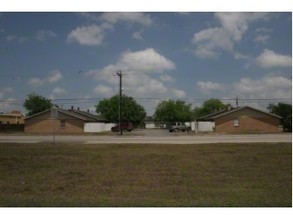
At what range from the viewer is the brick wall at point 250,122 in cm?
5228

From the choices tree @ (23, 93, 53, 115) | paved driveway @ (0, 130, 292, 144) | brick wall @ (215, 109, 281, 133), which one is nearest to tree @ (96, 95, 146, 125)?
tree @ (23, 93, 53, 115)

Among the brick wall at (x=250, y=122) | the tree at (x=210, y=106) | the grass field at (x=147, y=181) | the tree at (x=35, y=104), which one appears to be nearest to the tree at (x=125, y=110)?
the tree at (x=35, y=104)

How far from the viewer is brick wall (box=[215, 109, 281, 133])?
5228cm

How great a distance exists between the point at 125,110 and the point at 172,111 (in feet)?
108

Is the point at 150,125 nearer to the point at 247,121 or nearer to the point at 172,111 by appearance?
the point at 172,111

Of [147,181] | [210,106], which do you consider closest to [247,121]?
[147,181]

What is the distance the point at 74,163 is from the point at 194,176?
15.6ft

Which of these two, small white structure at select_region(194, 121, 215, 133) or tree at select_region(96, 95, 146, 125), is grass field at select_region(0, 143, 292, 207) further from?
tree at select_region(96, 95, 146, 125)

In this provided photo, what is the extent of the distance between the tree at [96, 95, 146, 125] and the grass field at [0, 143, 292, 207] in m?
70.3

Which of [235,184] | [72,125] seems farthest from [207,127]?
[235,184]

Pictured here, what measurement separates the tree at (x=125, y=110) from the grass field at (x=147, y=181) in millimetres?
70299

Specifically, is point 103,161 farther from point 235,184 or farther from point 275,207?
point 275,207

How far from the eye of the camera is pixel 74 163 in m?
13.3

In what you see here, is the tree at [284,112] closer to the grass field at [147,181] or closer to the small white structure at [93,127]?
the small white structure at [93,127]
